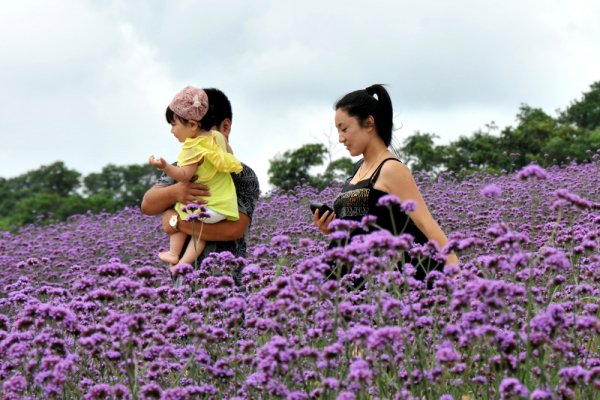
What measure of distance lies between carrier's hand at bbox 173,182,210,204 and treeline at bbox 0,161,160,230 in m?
28.4

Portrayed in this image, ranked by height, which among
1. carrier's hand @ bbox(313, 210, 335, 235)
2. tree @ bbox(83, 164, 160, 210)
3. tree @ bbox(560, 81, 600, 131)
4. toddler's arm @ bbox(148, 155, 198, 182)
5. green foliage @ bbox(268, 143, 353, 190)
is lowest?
carrier's hand @ bbox(313, 210, 335, 235)

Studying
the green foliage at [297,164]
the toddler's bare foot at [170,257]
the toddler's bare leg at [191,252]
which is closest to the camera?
the toddler's bare leg at [191,252]

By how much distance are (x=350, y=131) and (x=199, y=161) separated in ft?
3.11

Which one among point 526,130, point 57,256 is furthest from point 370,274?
point 526,130

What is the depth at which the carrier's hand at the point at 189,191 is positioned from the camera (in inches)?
198

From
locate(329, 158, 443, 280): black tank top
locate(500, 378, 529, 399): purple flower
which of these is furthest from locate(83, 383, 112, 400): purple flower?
locate(329, 158, 443, 280): black tank top

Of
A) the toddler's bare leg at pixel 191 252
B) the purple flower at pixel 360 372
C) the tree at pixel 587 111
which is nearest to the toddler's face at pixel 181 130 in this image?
the toddler's bare leg at pixel 191 252

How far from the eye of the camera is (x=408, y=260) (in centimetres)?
514

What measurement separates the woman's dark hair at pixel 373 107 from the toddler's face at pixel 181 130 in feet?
3.07

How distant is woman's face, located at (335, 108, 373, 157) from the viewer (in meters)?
4.96

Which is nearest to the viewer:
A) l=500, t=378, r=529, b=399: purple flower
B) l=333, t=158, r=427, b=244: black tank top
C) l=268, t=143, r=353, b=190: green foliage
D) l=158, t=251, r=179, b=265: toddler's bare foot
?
l=500, t=378, r=529, b=399: purple flower

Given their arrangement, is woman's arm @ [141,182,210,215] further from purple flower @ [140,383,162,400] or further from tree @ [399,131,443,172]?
tree @ [399,131,443,172]

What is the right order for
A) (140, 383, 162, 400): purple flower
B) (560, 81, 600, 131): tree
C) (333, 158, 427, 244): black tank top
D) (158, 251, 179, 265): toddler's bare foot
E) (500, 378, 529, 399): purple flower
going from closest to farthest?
(500, 378, 529, 399): purple flower
(140, 383, 162, 400): purple flower
(333, 158, 427, 244): black tank top
(158, 251, 179, 265): toddler's bare foot
(560, 81, 600, 131): tree

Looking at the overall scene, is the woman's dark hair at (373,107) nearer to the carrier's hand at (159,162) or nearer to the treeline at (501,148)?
the carrier's hand at (159,162)
